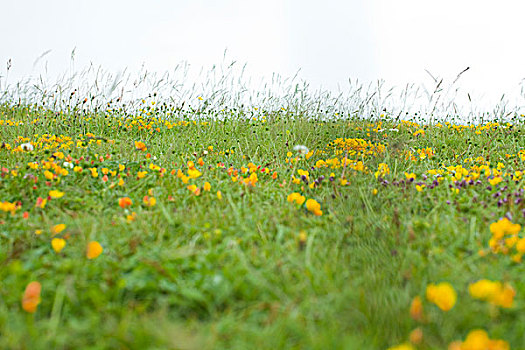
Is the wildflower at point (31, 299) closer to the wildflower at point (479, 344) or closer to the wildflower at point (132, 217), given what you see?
the wildflower at point (132, 217)

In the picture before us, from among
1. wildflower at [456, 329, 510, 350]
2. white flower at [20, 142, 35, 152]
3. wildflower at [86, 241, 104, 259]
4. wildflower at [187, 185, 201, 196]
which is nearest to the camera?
wildflower at [456, 329, 510, 350]

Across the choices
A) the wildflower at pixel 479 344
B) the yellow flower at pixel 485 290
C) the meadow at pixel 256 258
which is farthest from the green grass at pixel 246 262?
the wildflower at pixel 479 344

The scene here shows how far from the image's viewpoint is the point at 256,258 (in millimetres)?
1941

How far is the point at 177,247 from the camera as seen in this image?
82.4 inches

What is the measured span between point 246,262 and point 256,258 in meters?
0.10

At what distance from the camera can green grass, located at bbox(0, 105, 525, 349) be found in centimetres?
146

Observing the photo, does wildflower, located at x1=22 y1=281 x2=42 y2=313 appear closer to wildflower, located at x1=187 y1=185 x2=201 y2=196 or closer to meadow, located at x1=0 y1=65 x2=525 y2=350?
meadow, located at x1=0 y1=65 x2=525 y2=350

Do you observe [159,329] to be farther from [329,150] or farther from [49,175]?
[329,150]

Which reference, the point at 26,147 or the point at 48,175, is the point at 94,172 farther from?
the point at 26,147

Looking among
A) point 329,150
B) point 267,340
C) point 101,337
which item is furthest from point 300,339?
point 329,150

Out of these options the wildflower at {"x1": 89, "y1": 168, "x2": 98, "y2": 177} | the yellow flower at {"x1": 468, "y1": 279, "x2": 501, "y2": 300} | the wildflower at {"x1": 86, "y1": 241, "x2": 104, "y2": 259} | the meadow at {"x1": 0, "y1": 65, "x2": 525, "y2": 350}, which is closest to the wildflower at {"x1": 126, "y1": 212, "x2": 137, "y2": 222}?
the meadow at {"x1": 0, "y1": 65, "x2": 525, "y2": 350}

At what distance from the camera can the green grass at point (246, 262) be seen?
57.6 inches

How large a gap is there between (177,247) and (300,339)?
894 millimetres

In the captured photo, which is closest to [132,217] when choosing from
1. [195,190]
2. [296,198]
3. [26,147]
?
[195,190]
